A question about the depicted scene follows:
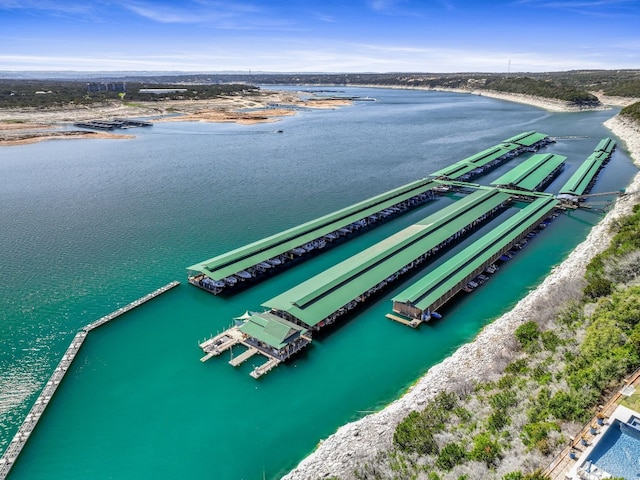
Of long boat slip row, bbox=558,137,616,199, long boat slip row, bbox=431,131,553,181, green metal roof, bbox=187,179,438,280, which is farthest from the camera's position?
long boat slip row, bbox=431,131,553,181

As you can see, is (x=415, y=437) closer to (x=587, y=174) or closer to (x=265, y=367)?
(x=265, y=367)

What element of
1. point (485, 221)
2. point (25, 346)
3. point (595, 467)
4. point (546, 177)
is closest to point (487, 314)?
point (595, 467)

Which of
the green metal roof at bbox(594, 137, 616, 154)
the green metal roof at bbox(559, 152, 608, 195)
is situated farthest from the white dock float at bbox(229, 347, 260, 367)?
the green metal roof at bbox(594, 137, 616, 154)

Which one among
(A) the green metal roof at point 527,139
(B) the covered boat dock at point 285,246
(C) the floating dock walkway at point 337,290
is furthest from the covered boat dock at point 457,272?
(A) the green metal roof at point 527,139

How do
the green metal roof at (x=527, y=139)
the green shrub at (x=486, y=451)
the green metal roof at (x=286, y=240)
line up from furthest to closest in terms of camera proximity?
the green metal roof at (x=527, y=139) < the green metal roof at (x=286, y=240) < the green shrub at (x=486, y=451)

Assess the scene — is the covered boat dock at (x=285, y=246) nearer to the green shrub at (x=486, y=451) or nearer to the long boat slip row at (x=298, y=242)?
the long boat slip row at (x=298, y=242)

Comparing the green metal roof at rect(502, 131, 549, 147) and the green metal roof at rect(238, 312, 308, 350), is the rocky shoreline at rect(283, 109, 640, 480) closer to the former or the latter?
the green metal roof at rect(238, 312, 308, 350)

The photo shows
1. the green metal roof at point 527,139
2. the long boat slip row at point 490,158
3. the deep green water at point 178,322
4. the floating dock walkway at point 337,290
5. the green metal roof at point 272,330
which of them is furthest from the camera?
the green metal roof at point 527,139

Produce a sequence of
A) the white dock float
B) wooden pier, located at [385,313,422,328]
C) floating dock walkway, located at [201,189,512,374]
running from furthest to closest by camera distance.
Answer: wooden pier, located at [385,313,422,328] < floating dock walkway, located at [201,189,512,374] < the white dock float

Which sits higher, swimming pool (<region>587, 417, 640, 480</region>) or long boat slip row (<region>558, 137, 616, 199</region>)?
long boat slip row (<region>558, 137, 616, 199</region>)
